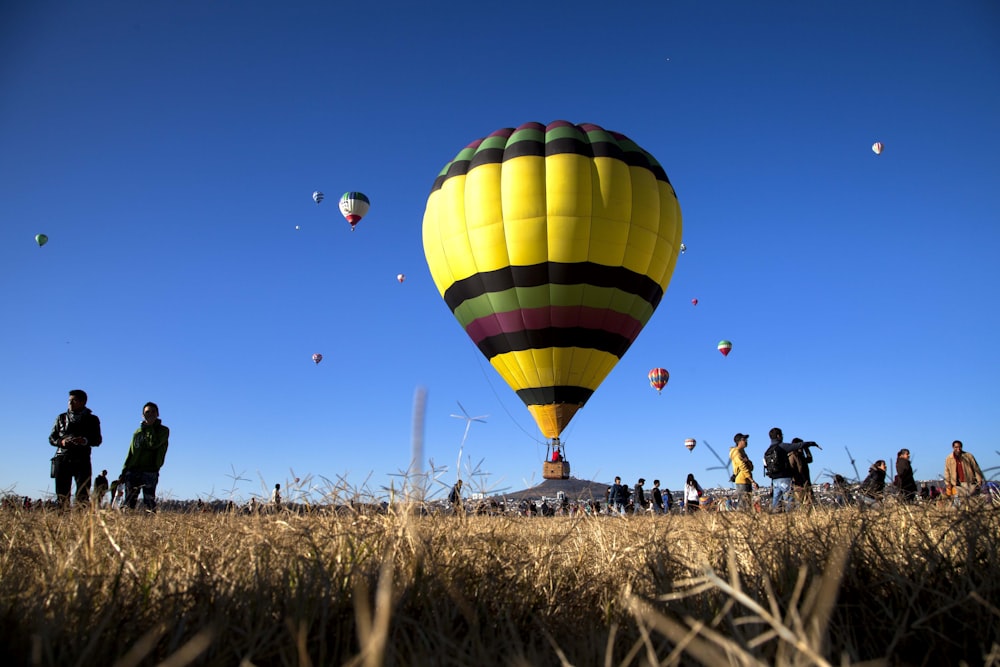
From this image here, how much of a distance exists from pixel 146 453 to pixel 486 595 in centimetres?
676

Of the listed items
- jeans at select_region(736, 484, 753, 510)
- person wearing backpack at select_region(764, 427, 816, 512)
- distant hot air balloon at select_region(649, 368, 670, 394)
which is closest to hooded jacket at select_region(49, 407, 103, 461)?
jeans at select_region(736, 484, 753, 510)

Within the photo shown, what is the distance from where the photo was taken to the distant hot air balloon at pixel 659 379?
31234 mm

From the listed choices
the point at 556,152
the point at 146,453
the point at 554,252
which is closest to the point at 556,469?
the point at 554,252

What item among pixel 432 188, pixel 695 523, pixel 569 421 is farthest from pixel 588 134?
pixel 695 523

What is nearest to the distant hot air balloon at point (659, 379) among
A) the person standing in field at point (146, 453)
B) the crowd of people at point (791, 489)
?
the crowd of people at point (791, 489)

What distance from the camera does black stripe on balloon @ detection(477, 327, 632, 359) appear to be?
59.1 ft

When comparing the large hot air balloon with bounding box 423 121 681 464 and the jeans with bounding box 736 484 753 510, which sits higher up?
the large hot air balloon with bounding box 423 121 681 464

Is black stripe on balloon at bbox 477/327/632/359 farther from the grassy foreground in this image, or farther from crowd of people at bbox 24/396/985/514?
the grassy foreground

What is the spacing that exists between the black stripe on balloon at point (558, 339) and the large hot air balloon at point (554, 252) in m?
0.03

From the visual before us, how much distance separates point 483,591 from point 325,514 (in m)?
0.96

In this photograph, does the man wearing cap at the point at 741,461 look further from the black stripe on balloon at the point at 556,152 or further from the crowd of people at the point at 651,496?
the black stripe on balloon at the point at 556,152

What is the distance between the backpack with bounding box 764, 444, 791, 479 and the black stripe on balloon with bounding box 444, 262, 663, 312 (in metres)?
8.45

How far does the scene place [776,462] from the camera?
9.52 meters

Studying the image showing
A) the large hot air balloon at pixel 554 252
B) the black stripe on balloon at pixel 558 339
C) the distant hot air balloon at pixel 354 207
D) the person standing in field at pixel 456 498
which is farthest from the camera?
the distant hot air balloon at pixel 354 207
